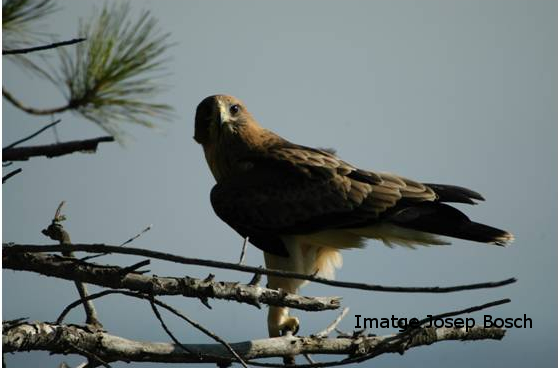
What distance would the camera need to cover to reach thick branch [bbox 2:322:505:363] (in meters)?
3.23

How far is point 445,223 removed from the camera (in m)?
5.53

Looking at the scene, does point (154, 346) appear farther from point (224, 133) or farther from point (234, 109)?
point (234, 109)

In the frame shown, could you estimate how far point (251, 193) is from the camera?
5.82 m

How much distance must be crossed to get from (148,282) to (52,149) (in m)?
1.19

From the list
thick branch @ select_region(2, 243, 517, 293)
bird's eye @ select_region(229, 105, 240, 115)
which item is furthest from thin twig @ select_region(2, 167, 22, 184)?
bird's eye @ select_region(229, 105, 240, 115)

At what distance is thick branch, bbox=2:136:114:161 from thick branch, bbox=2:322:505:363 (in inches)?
39.0

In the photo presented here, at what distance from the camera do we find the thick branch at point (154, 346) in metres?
3.23

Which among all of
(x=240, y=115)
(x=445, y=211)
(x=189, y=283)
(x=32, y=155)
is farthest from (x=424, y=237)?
(x=32, y=155)

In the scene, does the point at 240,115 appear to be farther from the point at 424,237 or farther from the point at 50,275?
the point at 50,275

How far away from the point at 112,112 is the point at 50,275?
0.73m

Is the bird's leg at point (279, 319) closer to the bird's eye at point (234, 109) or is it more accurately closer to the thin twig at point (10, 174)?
the bird's eye at point (234, 109)

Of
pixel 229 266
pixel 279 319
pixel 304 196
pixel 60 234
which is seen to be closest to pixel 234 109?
pixel 304 196

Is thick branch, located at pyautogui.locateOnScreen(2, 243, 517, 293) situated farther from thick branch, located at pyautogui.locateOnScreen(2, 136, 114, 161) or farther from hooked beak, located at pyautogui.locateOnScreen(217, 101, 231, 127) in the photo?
hooked beak, located at pyautogui.locateOnScreen(217, 101, 231, 127)

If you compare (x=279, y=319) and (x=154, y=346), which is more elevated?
(x=154, y=346)
